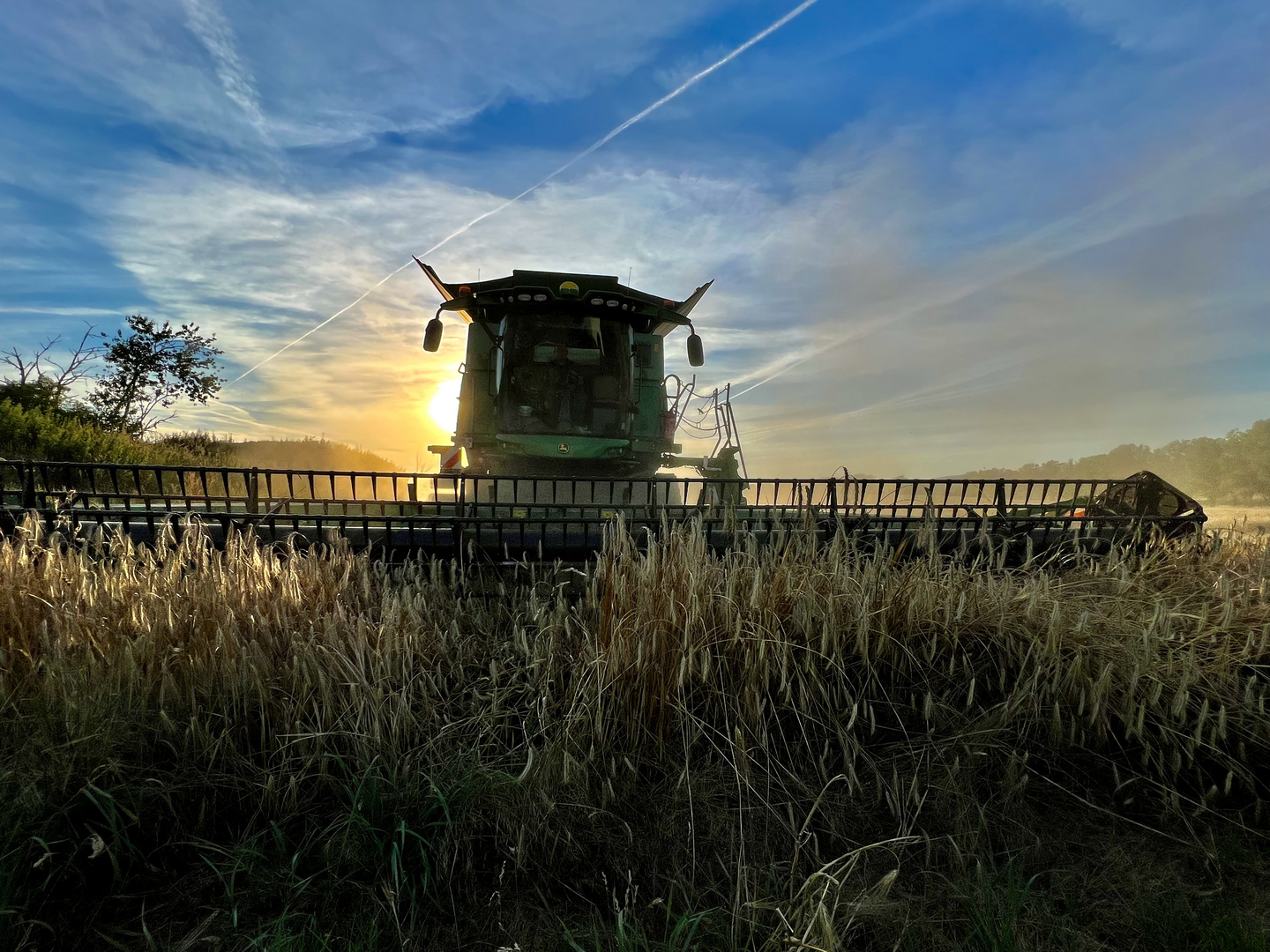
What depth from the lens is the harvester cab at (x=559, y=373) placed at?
714 centimetres

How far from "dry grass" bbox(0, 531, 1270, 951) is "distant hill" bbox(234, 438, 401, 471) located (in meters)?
18.1

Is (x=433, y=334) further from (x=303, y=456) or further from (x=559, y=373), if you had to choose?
(x=303, y=456)

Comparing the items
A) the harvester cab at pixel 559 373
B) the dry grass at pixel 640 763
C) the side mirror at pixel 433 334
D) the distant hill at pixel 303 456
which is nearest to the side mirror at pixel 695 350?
the harvester cab at pixel 559 373

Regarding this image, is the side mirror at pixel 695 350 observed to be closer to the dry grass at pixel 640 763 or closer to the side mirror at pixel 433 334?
the side mirror at pixel 433 334

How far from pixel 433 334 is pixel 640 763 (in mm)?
5566

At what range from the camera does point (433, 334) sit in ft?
22.9

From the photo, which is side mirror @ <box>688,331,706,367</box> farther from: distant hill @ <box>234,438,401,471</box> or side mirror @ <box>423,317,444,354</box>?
distant hill @ <box>234,438,401,471</box>

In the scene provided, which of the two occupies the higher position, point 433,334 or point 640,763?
point 433,334

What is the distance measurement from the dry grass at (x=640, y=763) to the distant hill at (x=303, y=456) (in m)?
A: 18.1

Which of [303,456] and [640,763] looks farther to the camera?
[303,456]

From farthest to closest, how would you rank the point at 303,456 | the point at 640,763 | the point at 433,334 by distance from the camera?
the point at 303,456, the point at 433,334, the point at 640,763

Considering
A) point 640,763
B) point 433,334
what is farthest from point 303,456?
point 640,763

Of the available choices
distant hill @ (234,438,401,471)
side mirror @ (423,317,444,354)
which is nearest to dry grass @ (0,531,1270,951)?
side mirror @ (423,317,444,354)

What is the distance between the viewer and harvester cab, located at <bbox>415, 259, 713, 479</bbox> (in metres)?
7.14
